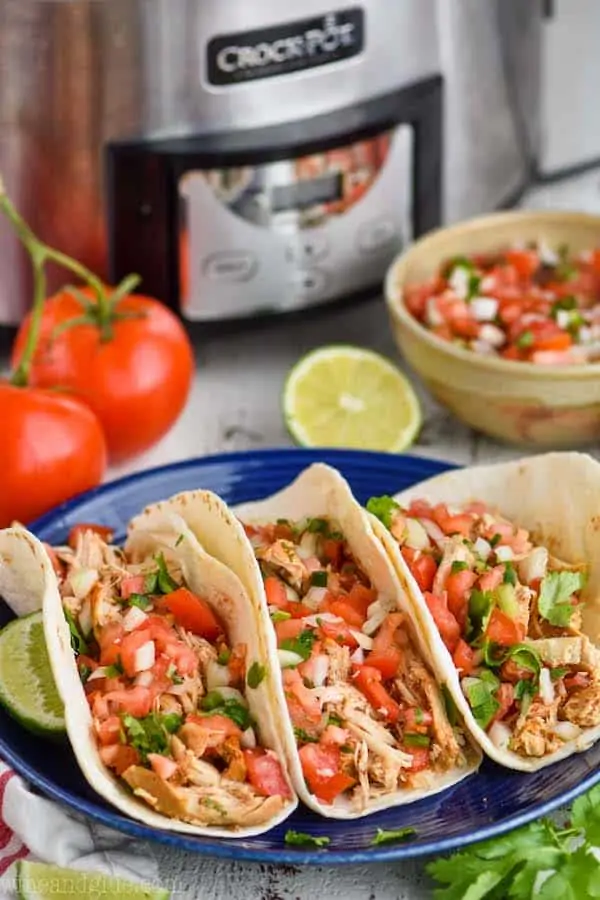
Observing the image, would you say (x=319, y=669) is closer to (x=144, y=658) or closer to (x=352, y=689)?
(x=352, y=689)

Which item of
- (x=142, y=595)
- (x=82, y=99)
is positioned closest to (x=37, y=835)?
(x=142, y=595)

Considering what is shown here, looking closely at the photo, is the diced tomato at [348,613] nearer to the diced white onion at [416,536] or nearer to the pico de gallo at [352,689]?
the pico de gallo at [352,689]

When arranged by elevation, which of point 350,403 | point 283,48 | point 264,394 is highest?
point 283,48

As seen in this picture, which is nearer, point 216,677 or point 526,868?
point 526,868

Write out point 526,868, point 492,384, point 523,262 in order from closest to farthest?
point 526,868 → point 492,384 → point 523,262

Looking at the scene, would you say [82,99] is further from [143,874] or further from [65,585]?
[143,874]

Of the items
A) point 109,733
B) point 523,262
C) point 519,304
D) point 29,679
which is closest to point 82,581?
point 29,679
